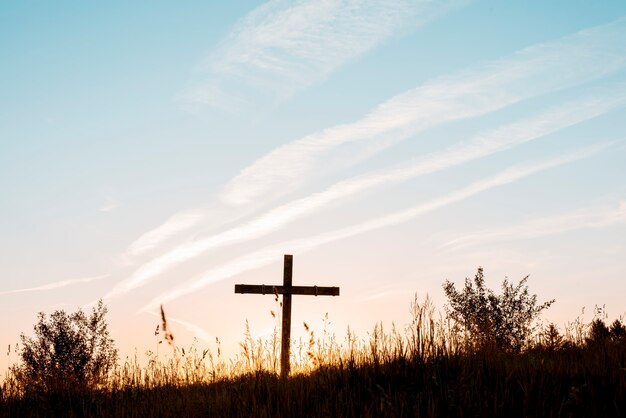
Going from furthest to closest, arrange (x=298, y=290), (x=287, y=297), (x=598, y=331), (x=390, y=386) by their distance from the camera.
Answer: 1. (x=298, y=290)
2. (x=287, y=297)
3. (x=598, y=331)
4. (x=390, y=386)

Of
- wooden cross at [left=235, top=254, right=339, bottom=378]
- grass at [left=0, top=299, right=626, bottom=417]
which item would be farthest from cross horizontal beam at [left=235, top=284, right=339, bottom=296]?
grass at [left=0, top=299, right=626, bottom=417]

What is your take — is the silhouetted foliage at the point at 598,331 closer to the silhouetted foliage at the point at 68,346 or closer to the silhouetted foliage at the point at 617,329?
the silhouetted foliage at the point at 617,329

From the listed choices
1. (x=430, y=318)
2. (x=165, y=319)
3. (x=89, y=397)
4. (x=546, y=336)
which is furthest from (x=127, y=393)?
(x=546, y=336)

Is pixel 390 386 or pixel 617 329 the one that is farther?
pixel 617 329

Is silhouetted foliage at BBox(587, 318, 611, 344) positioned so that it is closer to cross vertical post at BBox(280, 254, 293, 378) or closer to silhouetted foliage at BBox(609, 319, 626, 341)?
silhouetted foliage at BBox(609, 319, 626, 341)

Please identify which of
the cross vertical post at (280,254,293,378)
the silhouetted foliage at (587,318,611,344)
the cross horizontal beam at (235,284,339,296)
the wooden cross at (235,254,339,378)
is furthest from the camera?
the cross horizontal beam at (235,284,339,296)

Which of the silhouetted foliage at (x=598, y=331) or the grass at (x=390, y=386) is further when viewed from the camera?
the silhouetted foliage at (x=598, y=331)

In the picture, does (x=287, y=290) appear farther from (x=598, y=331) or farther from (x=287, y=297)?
(x=598, y=331)

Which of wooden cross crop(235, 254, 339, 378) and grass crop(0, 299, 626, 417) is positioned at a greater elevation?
wooden cross crop(235, 254, 339, 378)

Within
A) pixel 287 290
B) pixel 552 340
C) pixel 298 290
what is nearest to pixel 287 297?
pixel 287 290

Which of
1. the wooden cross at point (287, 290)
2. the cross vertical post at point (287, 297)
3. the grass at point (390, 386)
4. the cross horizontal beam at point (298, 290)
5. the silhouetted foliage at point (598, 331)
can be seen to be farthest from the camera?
the cross horizontal beam at point (298, 290)

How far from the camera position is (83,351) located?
71.8 ft

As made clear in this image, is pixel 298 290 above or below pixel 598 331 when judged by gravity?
above

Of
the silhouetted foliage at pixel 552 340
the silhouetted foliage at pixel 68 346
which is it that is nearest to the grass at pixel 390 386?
the silhouetted foliage at pixel 552 340
